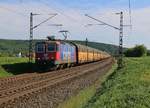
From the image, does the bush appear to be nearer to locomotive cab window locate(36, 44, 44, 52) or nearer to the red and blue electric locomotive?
the red and blue electric locomotive

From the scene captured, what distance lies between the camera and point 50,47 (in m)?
45.4

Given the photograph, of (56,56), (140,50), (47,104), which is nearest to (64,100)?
(47,104)

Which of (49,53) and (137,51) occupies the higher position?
(137,51)

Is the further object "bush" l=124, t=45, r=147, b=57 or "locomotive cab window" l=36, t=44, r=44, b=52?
"bush" l=124, t=45, r=147, b=57

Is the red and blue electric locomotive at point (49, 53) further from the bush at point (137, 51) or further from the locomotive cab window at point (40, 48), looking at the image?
the bush at point (137, 51)

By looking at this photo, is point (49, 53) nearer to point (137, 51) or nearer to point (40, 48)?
point (40, 48)

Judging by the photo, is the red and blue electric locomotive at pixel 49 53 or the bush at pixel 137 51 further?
the bush at pixel 137 51

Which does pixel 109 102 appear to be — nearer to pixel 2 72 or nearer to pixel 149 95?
pixel 149 95

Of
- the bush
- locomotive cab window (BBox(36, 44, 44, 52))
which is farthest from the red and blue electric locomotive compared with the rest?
the bush

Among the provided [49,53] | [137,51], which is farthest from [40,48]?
[137,51]

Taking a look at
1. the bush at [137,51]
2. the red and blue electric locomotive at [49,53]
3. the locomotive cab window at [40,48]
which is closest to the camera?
the red and blue electric locomotive at [49,53]

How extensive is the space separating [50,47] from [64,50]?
3.55 metres

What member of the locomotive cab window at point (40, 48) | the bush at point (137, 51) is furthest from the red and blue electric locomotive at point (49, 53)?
the bush at point (137, 51)

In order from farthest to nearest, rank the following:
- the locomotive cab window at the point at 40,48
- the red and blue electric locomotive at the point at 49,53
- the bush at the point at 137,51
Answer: the bush at the point at 137,51 < the locomotive cab window at the point at 40,48 < the red and blue electric locomotive at the point at 49,53
